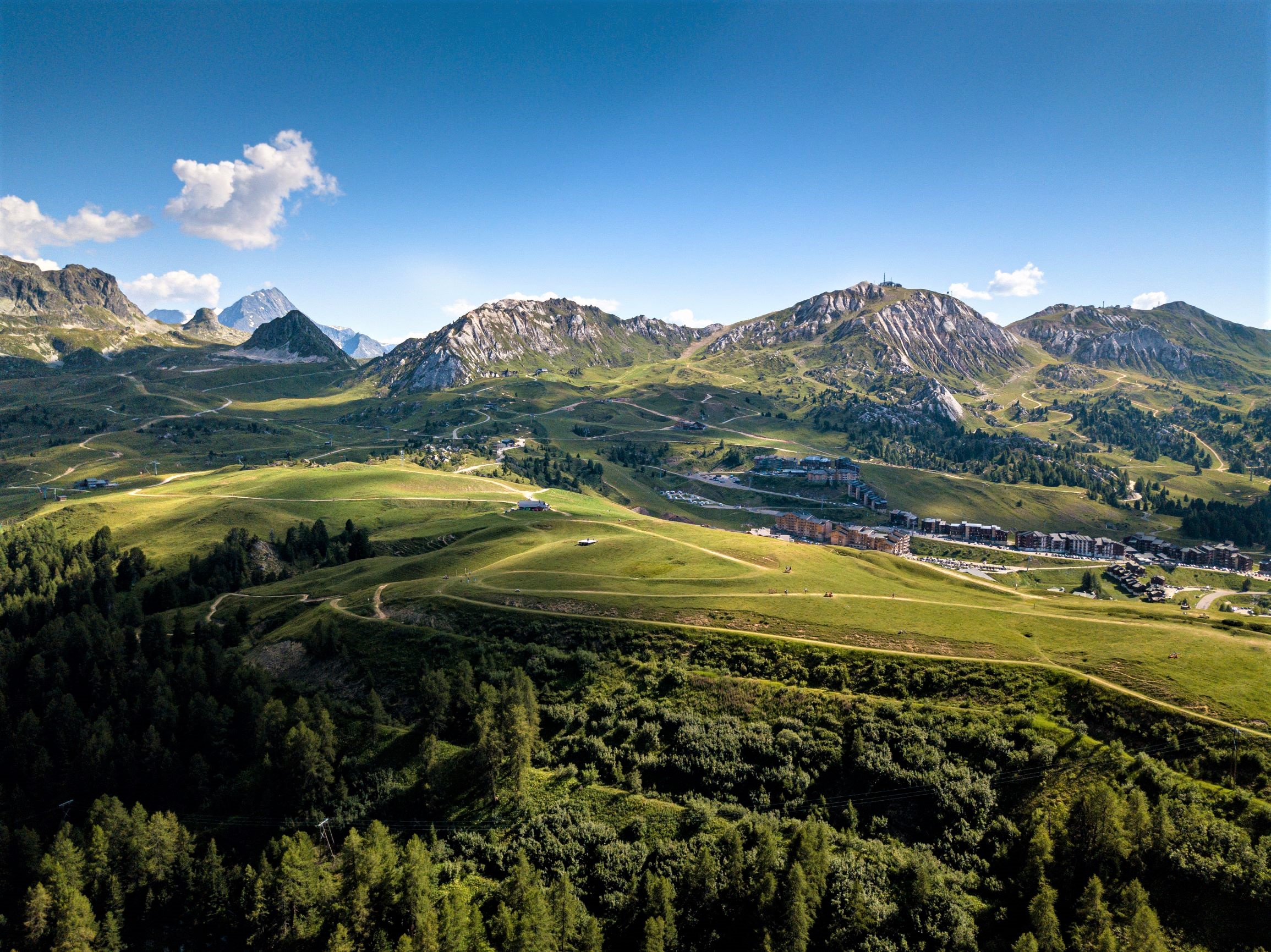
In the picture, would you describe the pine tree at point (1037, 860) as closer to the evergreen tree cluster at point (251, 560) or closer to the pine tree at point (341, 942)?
the pine tree at point (341, 942)

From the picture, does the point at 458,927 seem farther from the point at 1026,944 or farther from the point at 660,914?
the point at 1026,944

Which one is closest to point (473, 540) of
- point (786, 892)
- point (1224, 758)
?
point (786, 892)

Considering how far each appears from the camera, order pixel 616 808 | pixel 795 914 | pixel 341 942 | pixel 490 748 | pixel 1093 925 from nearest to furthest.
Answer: pixel 1093 925 → pixel 795 914 → pixel 341 942 → pixel 616 808 → pixel 490 748

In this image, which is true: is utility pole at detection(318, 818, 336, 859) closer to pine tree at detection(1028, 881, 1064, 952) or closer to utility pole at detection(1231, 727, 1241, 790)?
pine tree at detection(1028, 881, 1064, 952)

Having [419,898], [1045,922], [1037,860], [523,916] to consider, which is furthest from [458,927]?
[1037,860]

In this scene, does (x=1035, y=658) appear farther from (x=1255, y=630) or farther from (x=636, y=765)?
(x=636, y=765)

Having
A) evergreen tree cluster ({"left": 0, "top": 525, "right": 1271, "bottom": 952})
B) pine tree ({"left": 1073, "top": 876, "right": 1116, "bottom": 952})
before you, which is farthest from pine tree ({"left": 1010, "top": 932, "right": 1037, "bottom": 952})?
pine tree ({"left": 1073, "top": 876, "right": 1116, "bottom": 952})
